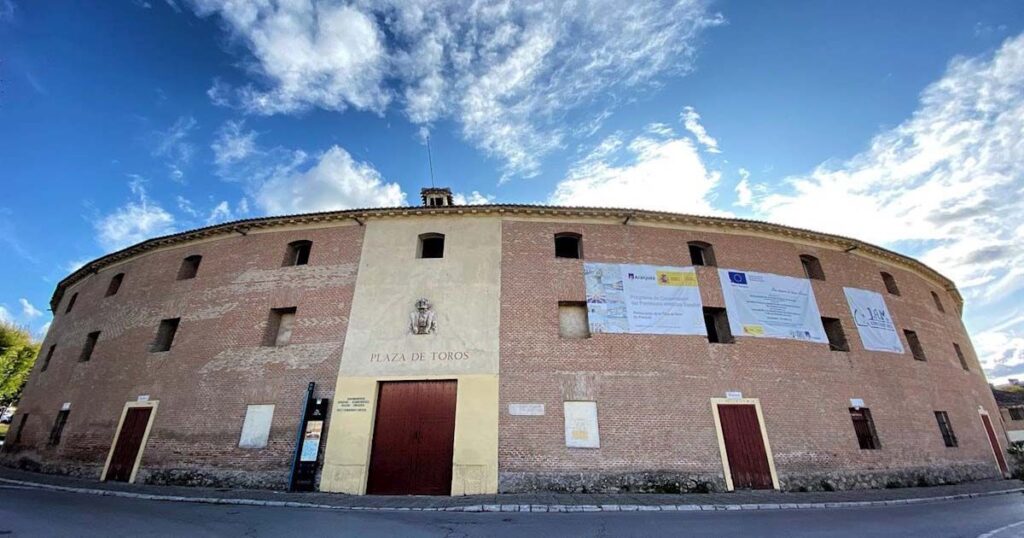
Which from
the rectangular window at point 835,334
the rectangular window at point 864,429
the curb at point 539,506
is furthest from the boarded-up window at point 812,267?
the curb at point 539,506

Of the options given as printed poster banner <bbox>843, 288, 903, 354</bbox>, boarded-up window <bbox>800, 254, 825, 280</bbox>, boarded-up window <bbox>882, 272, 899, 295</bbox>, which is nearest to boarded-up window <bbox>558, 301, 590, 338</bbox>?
boarded-up window <bbox>800, 254, 825, 280</bbox>

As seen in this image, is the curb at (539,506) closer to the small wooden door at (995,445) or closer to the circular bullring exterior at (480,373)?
the circular bullring exterior at (480,373)

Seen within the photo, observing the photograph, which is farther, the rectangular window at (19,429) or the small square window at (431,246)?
the rectangular window at (19,429)

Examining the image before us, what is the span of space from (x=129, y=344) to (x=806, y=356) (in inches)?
1006

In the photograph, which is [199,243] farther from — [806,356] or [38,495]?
[806,356]

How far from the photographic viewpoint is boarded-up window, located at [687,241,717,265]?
1653cm

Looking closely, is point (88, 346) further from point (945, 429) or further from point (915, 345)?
point (915, 345)

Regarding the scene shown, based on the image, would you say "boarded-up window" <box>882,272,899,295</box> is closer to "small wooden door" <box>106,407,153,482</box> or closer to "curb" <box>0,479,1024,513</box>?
"curb" <box>0,479,1024,513</box>

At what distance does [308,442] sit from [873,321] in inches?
850

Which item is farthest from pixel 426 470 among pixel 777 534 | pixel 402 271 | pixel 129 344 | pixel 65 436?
pixel 65 436

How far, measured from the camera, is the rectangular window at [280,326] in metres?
15.0

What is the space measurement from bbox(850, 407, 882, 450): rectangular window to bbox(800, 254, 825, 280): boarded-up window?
5315 mm

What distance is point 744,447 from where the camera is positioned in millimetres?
13234

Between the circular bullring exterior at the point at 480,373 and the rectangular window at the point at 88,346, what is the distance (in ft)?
0.46
